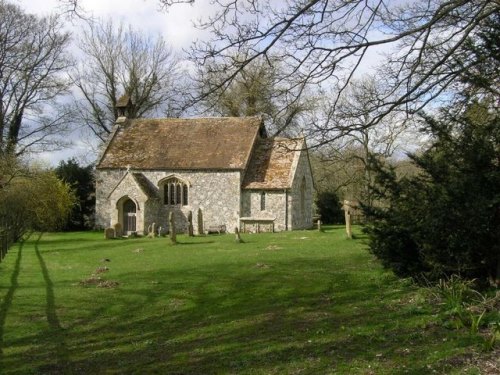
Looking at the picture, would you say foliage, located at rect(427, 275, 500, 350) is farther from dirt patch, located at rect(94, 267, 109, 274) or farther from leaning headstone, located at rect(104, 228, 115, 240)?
leaning headstone, located at rect(104, 228, 115, 240)

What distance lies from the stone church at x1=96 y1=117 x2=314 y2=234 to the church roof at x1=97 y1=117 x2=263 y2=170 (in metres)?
0.06

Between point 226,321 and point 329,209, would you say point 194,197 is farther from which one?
point 226,321

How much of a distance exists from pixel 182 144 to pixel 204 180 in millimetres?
3369

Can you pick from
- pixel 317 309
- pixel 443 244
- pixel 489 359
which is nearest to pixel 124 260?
pixel 317 309

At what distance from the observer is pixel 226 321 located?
8789 millimetres

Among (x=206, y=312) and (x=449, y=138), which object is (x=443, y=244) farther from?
(x=206, y=312)

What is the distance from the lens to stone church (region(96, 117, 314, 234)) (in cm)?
3186

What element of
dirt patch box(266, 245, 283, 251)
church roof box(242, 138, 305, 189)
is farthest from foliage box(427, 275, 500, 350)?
church roof box(242, 138, 305, 189)

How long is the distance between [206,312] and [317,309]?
1982 millimetres

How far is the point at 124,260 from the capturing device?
57.5 ft

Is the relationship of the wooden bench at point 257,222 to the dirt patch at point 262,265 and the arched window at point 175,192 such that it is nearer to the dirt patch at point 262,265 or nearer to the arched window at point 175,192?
the arched window at point 175,192

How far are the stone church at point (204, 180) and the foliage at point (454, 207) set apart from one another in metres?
19.9

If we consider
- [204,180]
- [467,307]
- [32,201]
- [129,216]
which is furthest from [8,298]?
[204,180]

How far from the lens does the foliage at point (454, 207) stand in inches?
327
